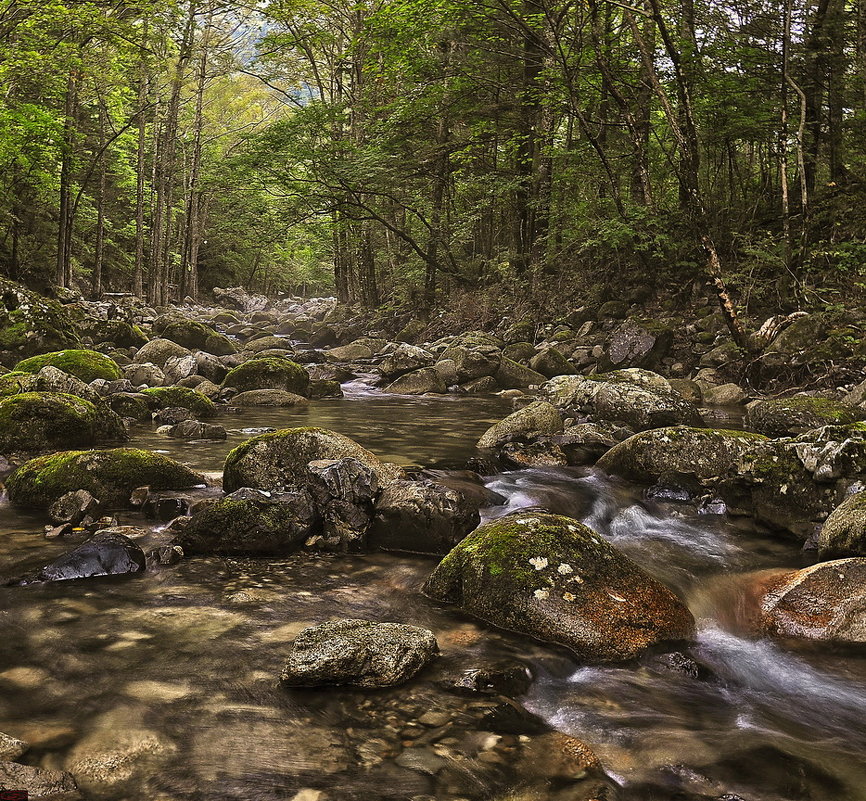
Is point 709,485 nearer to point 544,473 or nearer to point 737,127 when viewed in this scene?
point 544,473

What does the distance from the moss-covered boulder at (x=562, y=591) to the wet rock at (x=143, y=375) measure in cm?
991

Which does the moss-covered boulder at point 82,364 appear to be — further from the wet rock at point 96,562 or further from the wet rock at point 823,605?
the wet rock at point 823,605

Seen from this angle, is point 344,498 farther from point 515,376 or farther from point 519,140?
point 519,140

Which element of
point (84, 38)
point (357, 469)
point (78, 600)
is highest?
point (84, 38)

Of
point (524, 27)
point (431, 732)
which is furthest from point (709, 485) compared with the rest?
point (524, 27)

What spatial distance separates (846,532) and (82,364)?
36.7 feet

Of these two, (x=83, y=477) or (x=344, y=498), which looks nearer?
(x=344, y=498)

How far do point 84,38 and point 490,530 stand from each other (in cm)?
2022

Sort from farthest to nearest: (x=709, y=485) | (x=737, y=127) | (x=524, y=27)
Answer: (x=737, y=127) → (x=524, y=27) → (x=709, y=485)

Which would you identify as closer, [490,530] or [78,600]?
[78,600]

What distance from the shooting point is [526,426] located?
8625 mm

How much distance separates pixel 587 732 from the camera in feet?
9.46

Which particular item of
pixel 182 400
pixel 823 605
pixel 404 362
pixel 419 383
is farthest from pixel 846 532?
pixel 404 362

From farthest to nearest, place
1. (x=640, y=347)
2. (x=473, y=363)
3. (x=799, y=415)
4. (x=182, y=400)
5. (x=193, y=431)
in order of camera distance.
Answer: (x=473, y=363)
(x=640, y=347)
(x=182, y=400)
(x=193, y=431)
(x=799, y=415)
